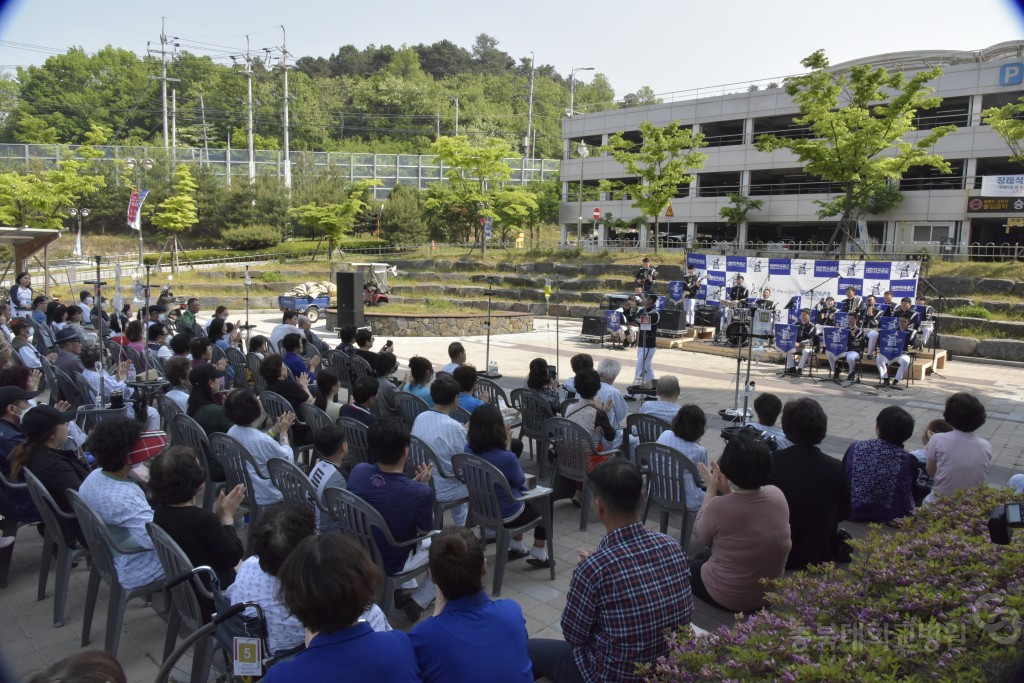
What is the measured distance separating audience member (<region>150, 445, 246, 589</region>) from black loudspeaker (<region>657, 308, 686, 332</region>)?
631 inches

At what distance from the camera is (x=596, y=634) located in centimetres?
290

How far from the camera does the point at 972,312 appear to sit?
1950 cm

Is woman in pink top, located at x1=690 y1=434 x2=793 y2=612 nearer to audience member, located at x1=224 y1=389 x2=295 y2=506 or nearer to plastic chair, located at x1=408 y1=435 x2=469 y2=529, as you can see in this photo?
plastic chair, located at x1=408 y1=435 x2=469 y2=529

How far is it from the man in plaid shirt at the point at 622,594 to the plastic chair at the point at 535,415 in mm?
3897

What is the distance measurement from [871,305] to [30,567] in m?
15.7

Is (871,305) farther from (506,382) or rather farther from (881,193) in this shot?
(881,193)

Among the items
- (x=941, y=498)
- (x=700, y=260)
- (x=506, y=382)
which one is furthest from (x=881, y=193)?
(x=941, y=498)

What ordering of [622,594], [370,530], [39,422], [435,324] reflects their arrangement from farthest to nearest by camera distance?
[435,324], [39,422], [370,530], [622,594]

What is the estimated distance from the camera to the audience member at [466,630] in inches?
94.8

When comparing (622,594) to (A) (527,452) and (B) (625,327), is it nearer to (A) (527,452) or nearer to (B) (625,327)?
(A) (527,452)

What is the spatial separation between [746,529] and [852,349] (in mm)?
12203

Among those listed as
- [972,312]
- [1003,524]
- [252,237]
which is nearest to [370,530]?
[1003,524]

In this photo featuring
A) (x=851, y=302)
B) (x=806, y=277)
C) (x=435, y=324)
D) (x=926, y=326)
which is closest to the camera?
(x=926, y=326)

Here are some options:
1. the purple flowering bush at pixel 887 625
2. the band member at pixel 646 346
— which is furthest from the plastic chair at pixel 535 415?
the band member at pixel 646 346
